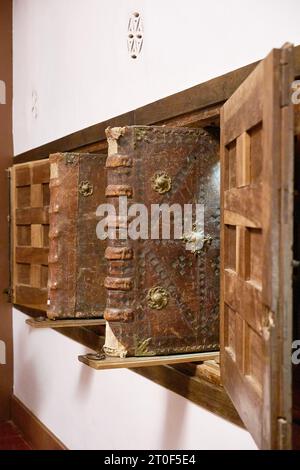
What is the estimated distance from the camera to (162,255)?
251 centimetres

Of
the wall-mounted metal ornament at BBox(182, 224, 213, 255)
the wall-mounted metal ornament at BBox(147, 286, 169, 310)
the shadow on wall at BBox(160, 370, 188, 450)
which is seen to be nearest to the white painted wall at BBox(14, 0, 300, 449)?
the shadow on wall at BBox(160, 370, 188, 450)

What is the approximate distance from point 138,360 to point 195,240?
0.50 m

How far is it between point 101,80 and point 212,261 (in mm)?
1354

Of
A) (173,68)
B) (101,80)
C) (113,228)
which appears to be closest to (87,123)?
(101,80)

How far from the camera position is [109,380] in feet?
11.4

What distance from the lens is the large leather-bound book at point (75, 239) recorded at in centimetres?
321

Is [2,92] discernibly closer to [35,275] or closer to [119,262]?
[35,275]

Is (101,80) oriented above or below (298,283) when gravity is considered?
above

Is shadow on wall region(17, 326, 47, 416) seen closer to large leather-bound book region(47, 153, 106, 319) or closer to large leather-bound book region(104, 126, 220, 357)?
large leather-bound book region(47, 153, 106, 319)

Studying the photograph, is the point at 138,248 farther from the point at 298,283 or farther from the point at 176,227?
the point at 298,283

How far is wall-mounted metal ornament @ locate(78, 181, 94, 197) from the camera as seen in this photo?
10.6ft

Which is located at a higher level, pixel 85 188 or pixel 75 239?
pixel 85 188

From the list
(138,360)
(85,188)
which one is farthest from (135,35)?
(138,360)

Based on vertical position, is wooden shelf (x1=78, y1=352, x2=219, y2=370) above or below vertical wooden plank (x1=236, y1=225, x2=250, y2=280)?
below
